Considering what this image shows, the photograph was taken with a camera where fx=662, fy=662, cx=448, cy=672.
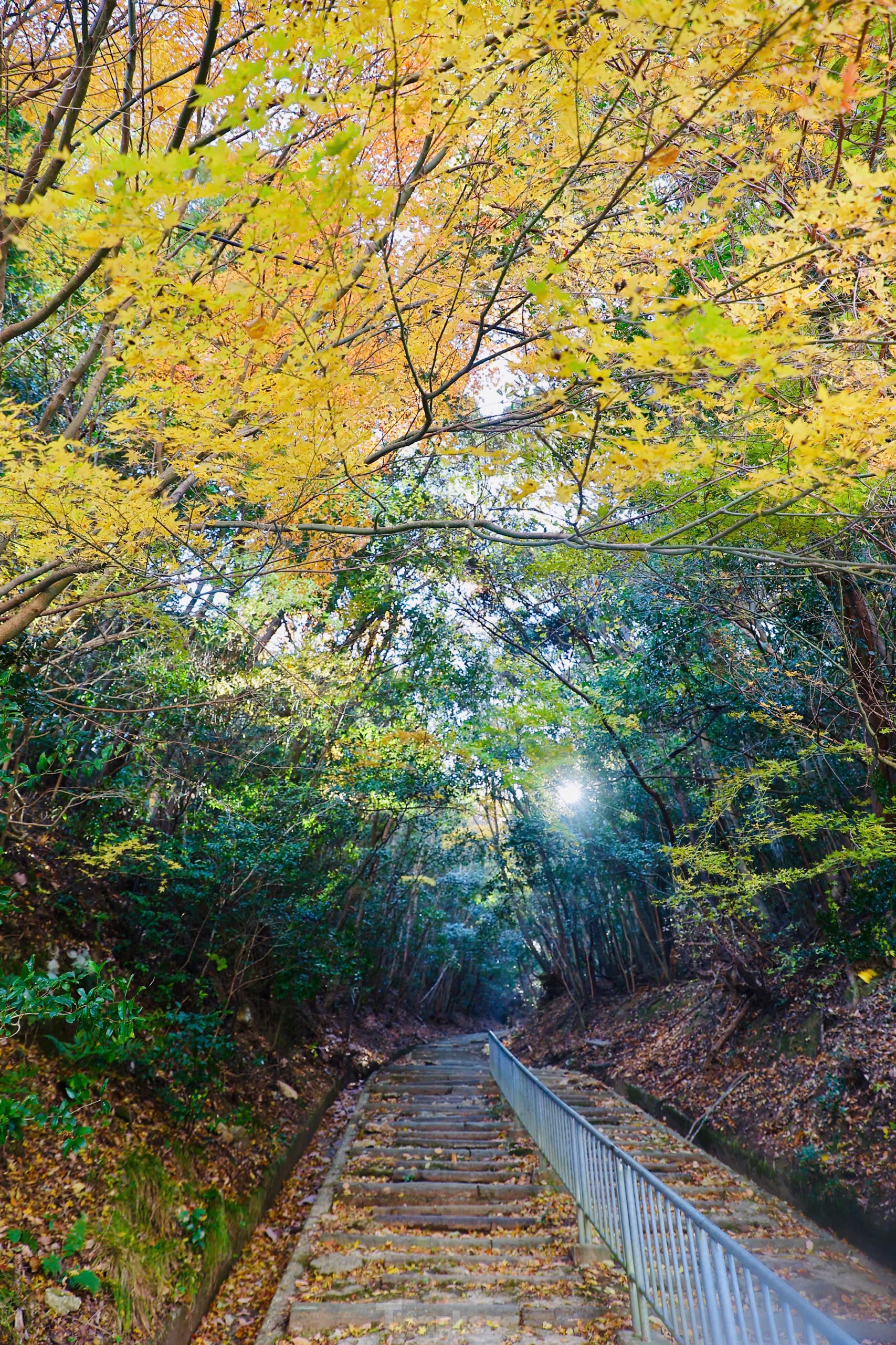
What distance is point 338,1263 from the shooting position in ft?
14.9

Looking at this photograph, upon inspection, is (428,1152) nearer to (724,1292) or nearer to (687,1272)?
(687,1272)

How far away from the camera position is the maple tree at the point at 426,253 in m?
2.03

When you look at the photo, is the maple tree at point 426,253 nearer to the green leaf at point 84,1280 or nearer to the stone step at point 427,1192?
the green leaf at point 84,1280

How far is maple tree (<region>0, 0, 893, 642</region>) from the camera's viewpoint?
203 cm

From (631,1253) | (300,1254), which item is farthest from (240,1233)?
(631,1253)

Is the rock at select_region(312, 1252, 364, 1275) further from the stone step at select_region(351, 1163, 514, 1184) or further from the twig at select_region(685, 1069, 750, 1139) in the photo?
the twig at select_region(685, 1069, 750, 1139)

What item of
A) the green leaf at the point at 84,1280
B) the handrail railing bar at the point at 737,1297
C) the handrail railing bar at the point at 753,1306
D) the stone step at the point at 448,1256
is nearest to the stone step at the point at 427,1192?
the stone step at the point at 448,1256

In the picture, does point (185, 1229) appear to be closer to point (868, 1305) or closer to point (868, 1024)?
point (868, 1305)

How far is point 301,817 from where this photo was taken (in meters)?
7.33

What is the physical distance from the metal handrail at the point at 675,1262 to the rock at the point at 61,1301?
2.84 meters

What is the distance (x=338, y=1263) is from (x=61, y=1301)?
201 cm

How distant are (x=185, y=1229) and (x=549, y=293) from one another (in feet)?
19.2

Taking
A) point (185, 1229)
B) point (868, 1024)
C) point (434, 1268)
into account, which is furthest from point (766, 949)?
point (185, 1229)

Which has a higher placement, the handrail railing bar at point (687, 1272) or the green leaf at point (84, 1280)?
the handrail railing bar at point (687, 1272)
